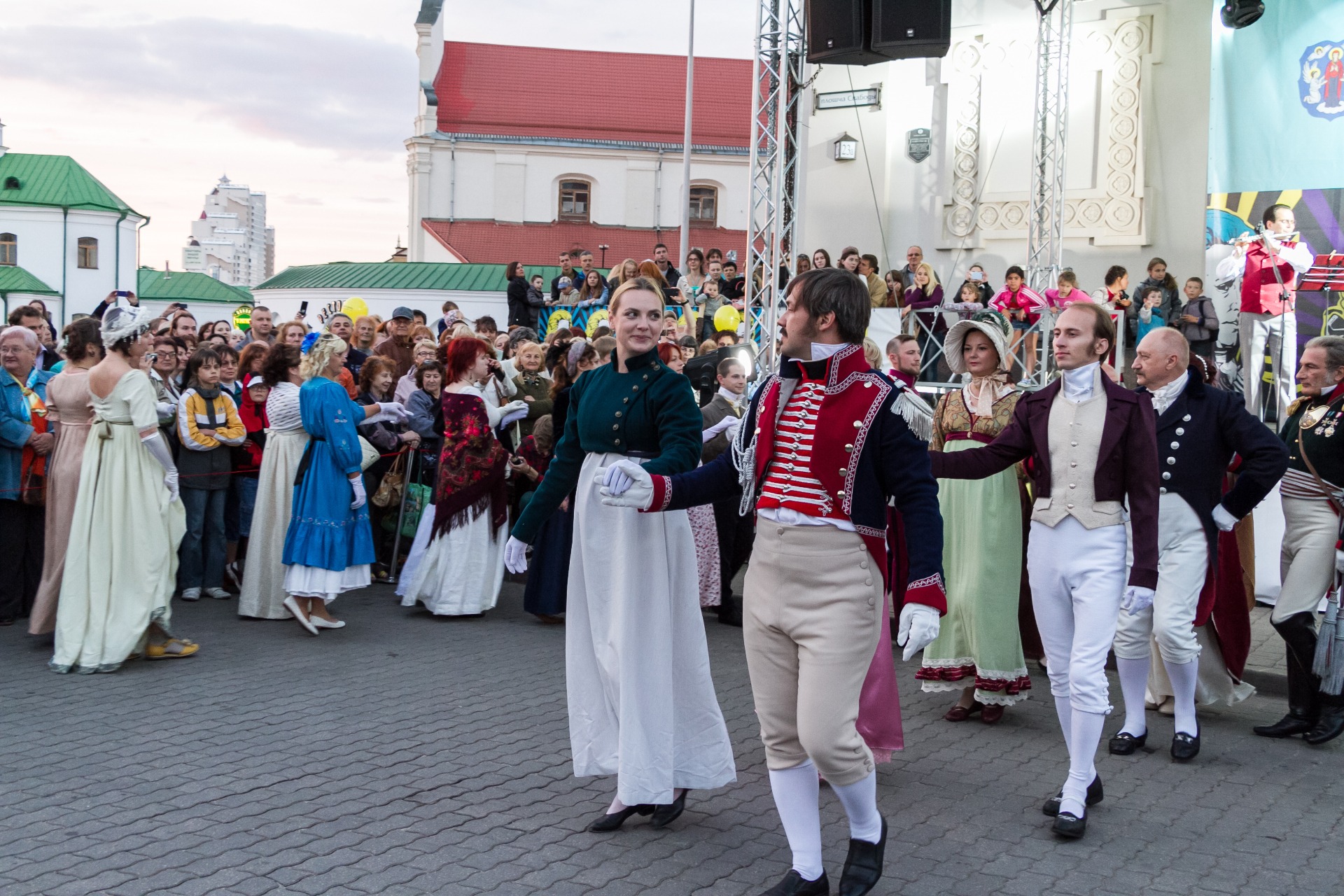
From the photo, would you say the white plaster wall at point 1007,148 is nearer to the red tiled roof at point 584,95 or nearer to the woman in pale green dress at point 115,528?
the woman in pale green dress at point 115,528

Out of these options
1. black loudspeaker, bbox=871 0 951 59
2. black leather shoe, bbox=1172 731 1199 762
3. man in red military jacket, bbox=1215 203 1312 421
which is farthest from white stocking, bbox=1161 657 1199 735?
man in red military jacket, bbox=1215 203 1312 421

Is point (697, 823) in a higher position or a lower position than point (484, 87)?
lower

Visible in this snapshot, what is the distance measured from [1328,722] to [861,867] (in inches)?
140

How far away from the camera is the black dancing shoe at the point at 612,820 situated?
4.57m

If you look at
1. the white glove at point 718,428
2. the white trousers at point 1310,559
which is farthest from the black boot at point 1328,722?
the white glove at point 718,428

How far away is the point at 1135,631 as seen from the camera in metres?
5.61

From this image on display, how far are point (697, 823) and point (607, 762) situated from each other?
0.41m

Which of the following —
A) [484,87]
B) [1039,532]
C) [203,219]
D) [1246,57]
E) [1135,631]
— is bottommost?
[1135,631]

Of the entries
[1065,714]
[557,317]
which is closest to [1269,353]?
[1065,714]

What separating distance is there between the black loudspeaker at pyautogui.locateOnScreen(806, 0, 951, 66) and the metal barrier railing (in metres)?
3.70

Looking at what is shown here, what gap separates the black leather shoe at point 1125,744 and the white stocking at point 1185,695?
0.57 feet

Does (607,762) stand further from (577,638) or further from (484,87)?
(484,87)

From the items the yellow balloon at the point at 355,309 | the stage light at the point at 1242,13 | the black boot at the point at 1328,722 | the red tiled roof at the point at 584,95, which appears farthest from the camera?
the red tiled roof at the point at 584,95

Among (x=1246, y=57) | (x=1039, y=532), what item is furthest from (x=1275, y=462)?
(x=1246, y=57)
